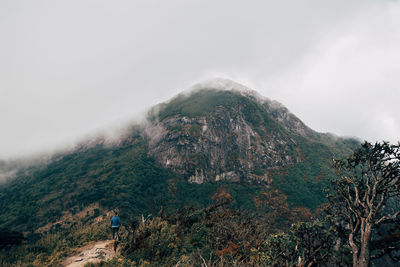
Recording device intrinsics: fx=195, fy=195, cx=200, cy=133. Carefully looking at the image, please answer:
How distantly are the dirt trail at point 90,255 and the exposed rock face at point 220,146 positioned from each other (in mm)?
132013

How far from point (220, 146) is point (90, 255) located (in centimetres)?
15570

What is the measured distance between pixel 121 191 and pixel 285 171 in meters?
121

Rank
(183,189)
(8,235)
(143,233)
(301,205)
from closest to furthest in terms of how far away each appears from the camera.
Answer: (143,233) → (8,235) → (301,205) → (183,189)

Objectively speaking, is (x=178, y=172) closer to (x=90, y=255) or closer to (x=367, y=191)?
(x=90, y=255)

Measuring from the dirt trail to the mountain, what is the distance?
85049 millimetres

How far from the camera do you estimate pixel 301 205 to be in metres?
125

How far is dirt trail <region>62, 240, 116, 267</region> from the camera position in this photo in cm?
1345

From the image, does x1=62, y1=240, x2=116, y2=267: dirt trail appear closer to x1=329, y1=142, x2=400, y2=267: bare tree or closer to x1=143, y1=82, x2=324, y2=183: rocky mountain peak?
x1=329, y1=142, x2=400, y2=267: bare tree

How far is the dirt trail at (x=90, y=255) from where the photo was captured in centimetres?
1345

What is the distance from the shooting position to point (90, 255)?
14602 millimetres

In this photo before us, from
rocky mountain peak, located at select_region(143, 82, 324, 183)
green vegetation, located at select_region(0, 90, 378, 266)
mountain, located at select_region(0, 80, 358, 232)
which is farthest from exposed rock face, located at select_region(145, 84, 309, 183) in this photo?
green vegetation, located at select_region(0, 90, 378, 266)

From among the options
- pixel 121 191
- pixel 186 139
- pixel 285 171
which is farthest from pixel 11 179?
pixel 285 171

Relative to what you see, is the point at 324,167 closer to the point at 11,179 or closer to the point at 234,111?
the point at 234,111

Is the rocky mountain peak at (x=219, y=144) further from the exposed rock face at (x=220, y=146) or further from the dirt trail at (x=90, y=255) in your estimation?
the dirt trail at (x=90, y=255)
